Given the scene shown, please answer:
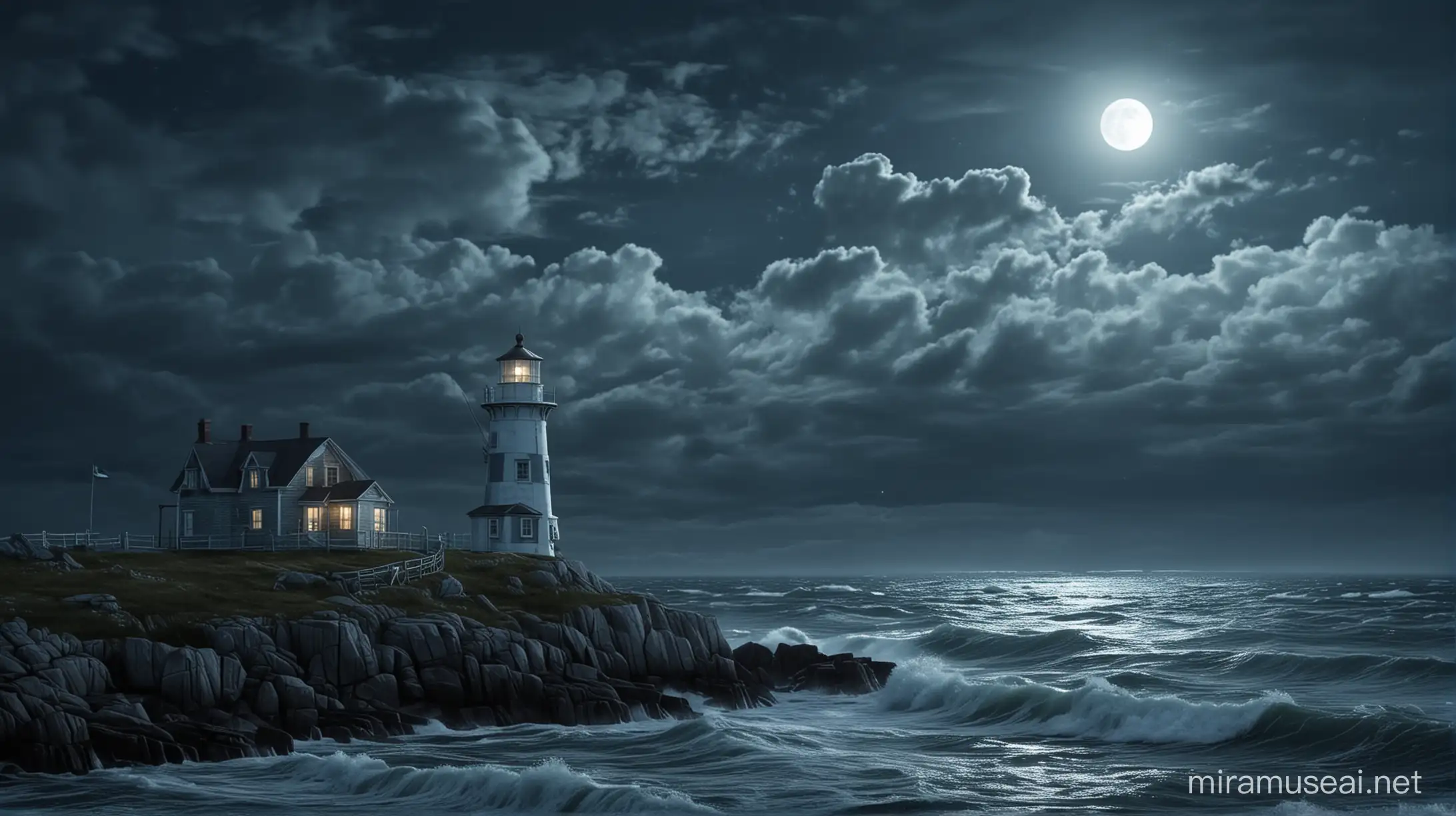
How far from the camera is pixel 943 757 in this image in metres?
33.6

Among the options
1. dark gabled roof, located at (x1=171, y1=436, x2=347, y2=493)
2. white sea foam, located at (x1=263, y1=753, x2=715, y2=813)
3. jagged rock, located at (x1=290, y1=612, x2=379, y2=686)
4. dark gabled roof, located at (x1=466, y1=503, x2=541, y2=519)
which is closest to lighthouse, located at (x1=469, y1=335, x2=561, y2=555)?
dark gabled roof, located at (x1=466, y1=503, x2=541, y2=519)

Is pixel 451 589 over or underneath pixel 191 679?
over

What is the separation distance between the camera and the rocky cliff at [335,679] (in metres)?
30.4

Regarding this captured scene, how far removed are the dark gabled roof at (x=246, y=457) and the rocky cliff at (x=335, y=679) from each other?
14980mm

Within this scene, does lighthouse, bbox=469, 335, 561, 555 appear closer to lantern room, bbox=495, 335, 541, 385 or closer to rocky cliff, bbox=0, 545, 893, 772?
lantern room, bbox=495, 335, 541, 385

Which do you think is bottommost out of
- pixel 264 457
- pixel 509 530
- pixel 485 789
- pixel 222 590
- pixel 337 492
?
pixel 485 789

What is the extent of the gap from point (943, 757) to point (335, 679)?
1729 centimetres

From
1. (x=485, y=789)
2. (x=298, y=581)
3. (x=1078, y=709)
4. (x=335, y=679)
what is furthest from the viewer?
(x=298, y=581)

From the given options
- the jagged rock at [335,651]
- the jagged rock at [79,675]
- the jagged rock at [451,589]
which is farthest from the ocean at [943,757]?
the jagged rock at [451,589]

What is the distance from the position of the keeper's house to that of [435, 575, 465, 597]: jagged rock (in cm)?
A: 1227

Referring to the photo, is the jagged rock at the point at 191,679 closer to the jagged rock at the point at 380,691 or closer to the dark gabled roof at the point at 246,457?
the jagged rock at the point at 380,691

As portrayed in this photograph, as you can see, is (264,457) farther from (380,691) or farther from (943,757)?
(943,757)

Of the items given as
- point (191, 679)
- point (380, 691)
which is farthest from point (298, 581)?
point (191, 679)

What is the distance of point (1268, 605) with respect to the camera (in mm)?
99688
